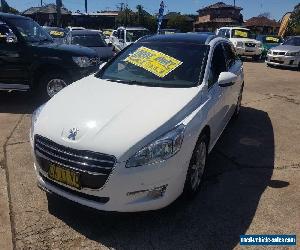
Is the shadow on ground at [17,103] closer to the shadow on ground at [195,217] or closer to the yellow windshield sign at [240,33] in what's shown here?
the shadow on ground at [195,217]

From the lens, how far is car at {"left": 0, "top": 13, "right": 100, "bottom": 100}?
7.58 metres

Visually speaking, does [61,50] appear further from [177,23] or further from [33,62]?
[177,23]

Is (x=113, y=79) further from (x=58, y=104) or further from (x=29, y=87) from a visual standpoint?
(x=29, y=87)

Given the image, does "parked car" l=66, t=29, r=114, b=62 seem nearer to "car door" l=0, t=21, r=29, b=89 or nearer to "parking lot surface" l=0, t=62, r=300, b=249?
"car door" l=0, t=21, r=29, b=89

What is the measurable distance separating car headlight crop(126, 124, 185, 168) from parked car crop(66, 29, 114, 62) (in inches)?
423

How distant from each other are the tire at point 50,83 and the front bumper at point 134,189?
15.7 ft

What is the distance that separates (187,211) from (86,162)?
4.25 ft

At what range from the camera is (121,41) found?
61.6ft

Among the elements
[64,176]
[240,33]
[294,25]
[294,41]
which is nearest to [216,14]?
[294,25]

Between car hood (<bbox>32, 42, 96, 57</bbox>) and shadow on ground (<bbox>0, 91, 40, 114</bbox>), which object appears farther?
car hood (<bbox>32, 42, 96, 57</bbox>)

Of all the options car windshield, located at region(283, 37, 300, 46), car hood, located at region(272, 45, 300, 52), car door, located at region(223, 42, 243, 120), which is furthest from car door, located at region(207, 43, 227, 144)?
car windshield, located at region(283, 37, 300, 46)

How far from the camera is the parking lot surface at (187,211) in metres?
3.33

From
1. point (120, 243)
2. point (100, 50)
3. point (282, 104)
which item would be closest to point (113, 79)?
point (120, 243)

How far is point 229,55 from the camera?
595 centimetres
